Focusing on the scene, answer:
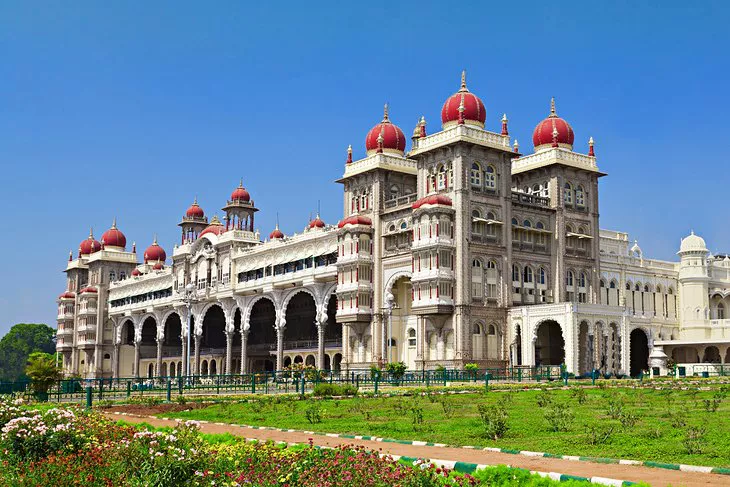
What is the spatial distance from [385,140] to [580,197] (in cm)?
1660

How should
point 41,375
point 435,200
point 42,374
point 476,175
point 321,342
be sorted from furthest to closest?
point 321,342, point 476,175, point 435,200, point 42,374, point 41,375

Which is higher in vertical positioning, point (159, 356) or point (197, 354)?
point (197, 354)

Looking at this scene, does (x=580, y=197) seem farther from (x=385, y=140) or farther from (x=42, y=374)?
(x=42, y=374)

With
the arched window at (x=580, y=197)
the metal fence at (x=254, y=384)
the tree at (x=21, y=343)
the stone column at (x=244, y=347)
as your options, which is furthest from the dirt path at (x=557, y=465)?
the tree at (x=21, y=343)

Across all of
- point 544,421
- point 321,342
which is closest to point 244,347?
point 321,342

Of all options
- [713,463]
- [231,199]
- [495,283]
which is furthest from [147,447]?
[231,199]

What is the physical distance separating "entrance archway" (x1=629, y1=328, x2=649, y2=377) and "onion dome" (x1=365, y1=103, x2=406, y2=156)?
82.0 ft

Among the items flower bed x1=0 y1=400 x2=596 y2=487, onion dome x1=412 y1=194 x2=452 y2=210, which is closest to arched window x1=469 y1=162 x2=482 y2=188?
onion dome x1=412 y1=194 x2=452 y2=210

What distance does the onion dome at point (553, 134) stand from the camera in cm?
6875

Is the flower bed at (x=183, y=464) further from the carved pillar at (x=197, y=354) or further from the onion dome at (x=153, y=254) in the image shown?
the onion dome at (x=153, y=254)

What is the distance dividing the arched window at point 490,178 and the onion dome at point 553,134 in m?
7.50

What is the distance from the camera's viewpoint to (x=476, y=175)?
6278 centimetres

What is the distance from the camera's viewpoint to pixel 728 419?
22.2 metres

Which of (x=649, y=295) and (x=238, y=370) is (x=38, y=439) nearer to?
(x=649, y=295)
